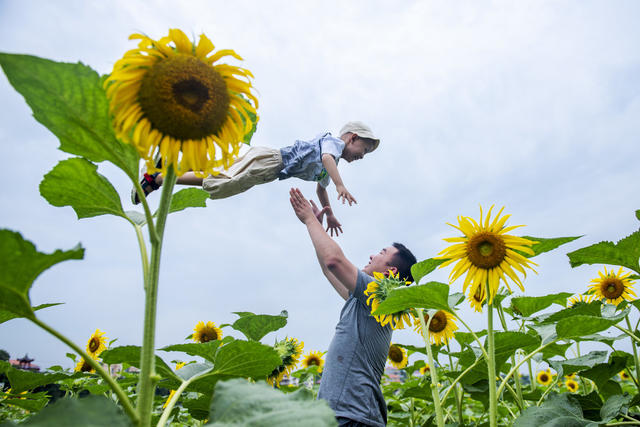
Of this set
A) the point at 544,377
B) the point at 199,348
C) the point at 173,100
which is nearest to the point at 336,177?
the point at 199,348

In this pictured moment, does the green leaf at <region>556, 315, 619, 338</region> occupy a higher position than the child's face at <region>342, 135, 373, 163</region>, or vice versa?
the child's face at <region>342, 135, 373, 163</region>

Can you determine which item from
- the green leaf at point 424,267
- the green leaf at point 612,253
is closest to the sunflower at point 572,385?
the green leaf at point 612,253

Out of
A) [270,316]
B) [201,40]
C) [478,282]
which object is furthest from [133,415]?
[270,316]

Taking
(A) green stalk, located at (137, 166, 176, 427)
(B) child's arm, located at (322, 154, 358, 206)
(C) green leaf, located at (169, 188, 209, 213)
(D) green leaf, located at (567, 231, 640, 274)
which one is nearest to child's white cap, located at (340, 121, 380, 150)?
(B) child's arm, located at (322, 154, 358, 206)

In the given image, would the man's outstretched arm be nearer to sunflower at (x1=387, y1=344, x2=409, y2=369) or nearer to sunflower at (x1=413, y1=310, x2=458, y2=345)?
sunflower at (x1=413, y1=310, x2=458, y2=345)

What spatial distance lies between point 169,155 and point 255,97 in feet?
1.04

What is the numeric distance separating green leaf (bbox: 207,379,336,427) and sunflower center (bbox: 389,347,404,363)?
4.49 meters

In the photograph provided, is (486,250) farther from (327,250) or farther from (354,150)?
(354,150)

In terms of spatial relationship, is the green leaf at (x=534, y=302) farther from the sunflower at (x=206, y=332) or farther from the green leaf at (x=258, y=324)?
the sunflower at (x=206, y=332)

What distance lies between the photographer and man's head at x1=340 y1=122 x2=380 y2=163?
20.3 feet

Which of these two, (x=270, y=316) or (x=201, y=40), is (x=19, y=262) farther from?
(x=270, y=316)

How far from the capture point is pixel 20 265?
36.1 inches

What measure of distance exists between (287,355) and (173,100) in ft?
9.44

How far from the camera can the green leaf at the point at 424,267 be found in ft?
8.37
